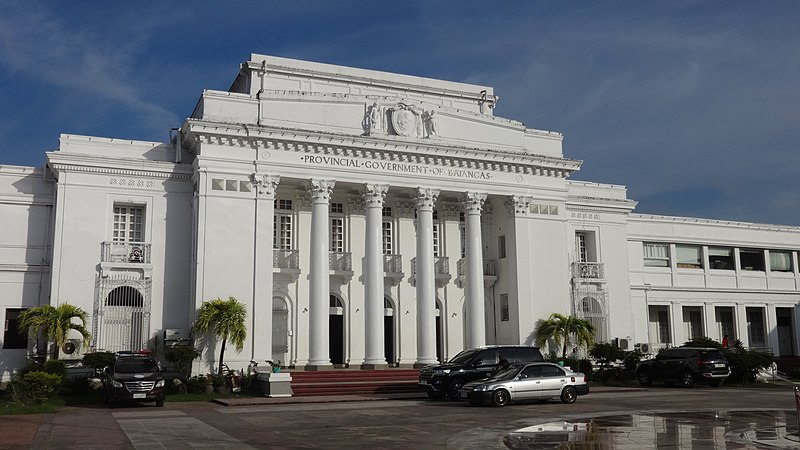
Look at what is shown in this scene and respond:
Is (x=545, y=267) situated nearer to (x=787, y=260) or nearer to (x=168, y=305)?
(x=168, y=305)

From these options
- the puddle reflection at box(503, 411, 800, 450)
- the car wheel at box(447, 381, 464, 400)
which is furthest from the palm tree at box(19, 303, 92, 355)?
the puddle reflection at box(503, 411, 800, 450)

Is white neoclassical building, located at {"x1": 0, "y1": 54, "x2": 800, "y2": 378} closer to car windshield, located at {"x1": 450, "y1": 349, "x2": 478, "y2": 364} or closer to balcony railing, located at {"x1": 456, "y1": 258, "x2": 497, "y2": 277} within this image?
balcony railing, located at {"x1": 456, "y1": 258, "x2": 497, "y2": 277}

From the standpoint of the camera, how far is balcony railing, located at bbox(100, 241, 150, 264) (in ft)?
94.9

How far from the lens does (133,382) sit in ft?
73.0

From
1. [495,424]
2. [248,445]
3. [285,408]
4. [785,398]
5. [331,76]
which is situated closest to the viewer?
[248,445]

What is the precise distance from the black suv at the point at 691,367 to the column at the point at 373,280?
11536 mm

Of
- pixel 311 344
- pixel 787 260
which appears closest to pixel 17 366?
pixel 311 344

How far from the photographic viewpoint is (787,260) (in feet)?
149

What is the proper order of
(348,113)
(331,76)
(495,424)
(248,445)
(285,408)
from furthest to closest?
1. (331,76)
2. (348,113)
3. (285,408)
4. (495,424)
5. (248,445)

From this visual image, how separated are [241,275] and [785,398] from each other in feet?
65.5

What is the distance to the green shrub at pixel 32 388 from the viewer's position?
2216 cm

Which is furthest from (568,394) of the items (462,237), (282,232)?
(282,232)

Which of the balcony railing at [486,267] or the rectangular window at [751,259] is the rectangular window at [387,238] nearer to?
the balcony railing at [486,267]

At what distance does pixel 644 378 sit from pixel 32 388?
23267 millimetres
